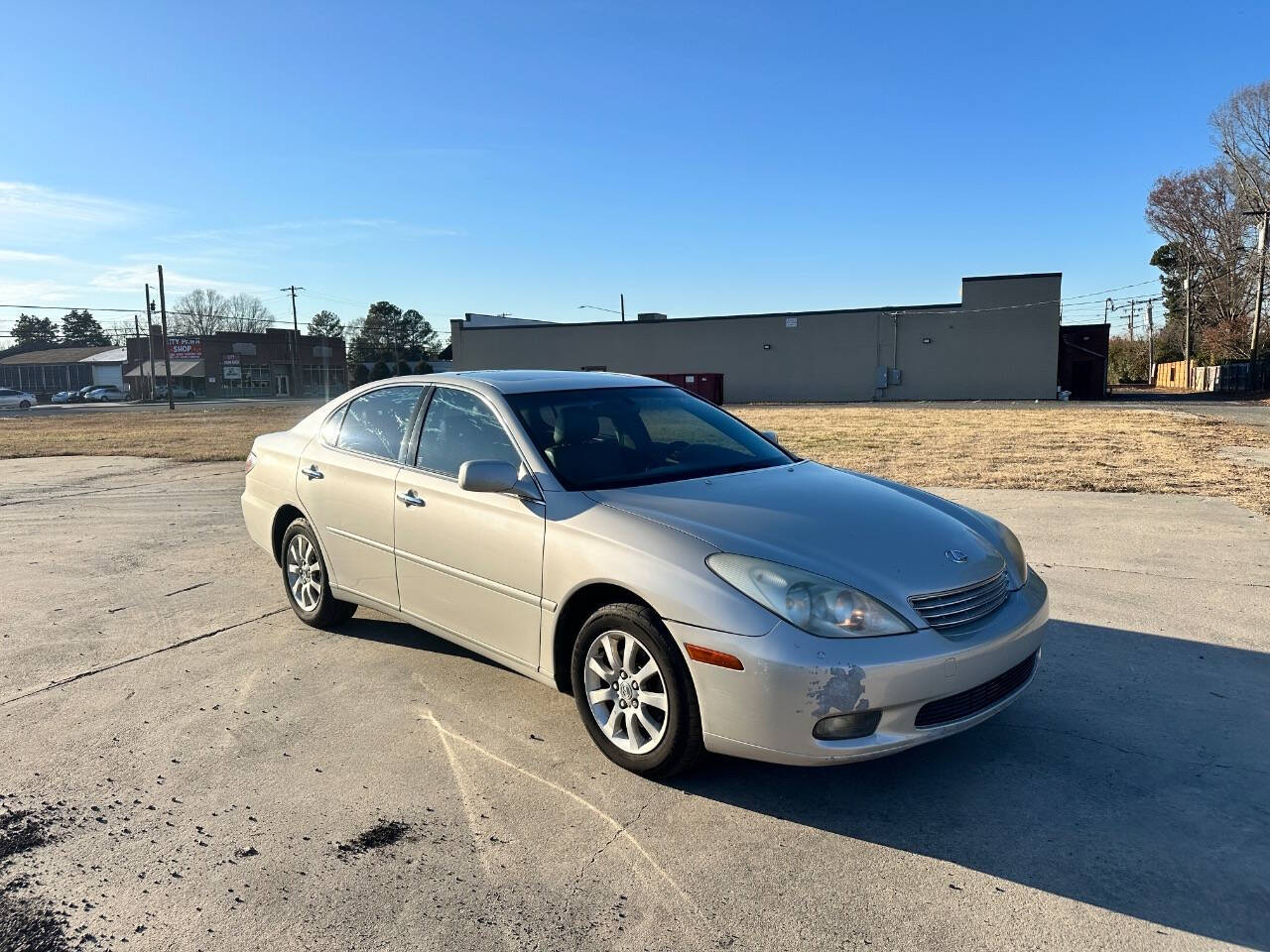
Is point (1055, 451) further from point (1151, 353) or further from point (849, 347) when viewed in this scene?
point (1151, 353)

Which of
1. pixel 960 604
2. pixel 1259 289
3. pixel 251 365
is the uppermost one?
pixel 1259 289

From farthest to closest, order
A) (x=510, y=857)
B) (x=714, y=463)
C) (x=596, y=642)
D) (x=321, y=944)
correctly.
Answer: (x=714, y=463) → (x=596, y=642) → (x=510, y=857) → (x=321, y=944)

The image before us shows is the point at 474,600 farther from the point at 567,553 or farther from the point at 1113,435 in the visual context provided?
the point at 1113,435

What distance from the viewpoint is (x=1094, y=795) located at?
3.14 m

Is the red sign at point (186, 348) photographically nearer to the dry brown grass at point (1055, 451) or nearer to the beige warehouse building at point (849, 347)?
the beige warehouse building at point (849, 347)

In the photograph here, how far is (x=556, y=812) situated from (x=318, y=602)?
2.71 meters

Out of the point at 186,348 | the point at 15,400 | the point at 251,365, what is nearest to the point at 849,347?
the point at 15,400

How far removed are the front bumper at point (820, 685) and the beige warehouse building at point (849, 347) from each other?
146 feet

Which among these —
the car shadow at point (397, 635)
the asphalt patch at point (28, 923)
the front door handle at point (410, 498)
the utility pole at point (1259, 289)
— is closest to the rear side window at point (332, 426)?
the front door handle at point (410, 498)

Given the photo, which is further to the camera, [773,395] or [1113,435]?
[773,395]

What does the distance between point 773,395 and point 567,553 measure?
4697 cm

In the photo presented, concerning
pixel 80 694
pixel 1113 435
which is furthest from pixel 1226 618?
pixel 1113 435

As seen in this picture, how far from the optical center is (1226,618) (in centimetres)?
514

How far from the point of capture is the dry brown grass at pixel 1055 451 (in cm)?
1065
